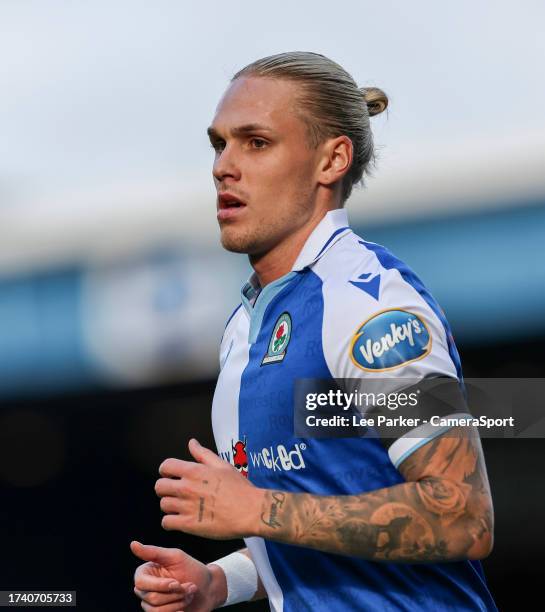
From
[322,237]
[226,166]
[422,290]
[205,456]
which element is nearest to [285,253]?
[322,237]

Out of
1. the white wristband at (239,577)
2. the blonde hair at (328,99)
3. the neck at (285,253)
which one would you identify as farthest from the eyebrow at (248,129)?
the white wristband at (239,577)

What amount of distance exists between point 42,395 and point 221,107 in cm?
576

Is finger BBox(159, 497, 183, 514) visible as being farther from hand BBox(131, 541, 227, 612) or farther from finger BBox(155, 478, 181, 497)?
hand BBox(131, 541, 227, 612)

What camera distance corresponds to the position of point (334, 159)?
2.79m

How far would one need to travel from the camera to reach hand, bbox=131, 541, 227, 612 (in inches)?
93.4

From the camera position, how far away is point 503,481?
22.2 feet

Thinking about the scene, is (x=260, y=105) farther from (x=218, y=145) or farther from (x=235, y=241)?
(x=235, y=241)

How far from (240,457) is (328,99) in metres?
1.09

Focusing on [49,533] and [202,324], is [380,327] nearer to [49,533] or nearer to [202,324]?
[202,324]

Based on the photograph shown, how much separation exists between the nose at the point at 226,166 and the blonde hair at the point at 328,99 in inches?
9.5

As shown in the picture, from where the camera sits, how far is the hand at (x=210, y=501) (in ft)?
6.59

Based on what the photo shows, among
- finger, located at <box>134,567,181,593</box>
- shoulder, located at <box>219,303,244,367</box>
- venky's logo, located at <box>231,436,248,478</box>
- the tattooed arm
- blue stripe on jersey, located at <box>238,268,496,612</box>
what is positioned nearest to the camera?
the tattooed arm

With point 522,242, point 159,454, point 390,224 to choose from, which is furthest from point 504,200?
point 159,454

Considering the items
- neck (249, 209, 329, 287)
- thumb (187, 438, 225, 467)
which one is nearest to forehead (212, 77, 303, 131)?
neck (249, 209, 329, 287)
